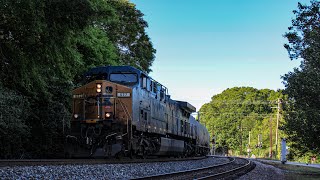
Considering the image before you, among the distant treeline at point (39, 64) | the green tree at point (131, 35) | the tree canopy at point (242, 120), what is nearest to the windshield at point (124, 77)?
the distant treeline at point (39, 64)

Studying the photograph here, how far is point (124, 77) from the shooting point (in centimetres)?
1741

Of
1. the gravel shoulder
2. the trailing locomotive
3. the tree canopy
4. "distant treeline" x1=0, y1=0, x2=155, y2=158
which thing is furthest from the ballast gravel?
the tree canopy

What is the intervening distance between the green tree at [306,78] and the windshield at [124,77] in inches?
285

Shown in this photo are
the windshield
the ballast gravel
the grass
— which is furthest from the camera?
the windshield

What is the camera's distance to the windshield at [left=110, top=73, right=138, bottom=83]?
17297 millimetres

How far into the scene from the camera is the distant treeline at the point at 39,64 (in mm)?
13586

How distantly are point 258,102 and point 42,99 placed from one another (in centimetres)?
7894

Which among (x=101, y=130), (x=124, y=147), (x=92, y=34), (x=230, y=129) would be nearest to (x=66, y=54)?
(x=101, y=130)

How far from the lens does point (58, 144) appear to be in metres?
21.3

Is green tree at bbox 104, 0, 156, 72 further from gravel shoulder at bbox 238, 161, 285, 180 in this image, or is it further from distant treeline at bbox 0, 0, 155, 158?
gravel shoulder at bbox 238, 161, 285, 180

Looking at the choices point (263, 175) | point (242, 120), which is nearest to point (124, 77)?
point (263, 175)

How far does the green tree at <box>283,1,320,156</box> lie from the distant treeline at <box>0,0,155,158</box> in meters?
8.66

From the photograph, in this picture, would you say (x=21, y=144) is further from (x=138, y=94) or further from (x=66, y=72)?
(x=138, y=94)

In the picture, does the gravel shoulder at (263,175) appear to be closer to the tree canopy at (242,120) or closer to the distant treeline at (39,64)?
the distant treeline at (39,64)
